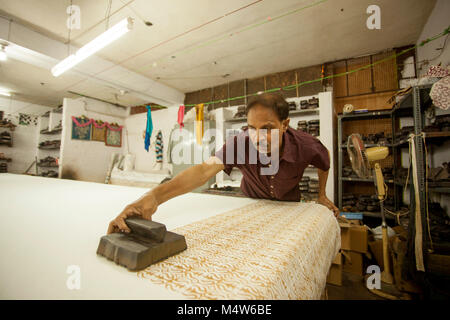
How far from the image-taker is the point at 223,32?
320 cm

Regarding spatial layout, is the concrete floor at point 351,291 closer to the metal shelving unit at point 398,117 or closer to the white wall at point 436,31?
the metal shelving unit at point 398,117

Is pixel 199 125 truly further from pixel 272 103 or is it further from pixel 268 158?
pixel 272 103

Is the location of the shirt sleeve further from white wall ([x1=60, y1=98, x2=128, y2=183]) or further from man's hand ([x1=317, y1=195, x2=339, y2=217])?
white wall ([x1=60, y1=98, x2=128, y2=183])

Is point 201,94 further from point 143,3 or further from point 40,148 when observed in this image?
point 40,148

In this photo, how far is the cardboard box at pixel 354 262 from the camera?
2.39 metres

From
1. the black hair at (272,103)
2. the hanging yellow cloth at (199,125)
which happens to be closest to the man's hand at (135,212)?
the black hair at (272,103)

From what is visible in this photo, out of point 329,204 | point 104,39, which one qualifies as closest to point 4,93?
point 104,39

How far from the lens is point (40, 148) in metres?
7.23

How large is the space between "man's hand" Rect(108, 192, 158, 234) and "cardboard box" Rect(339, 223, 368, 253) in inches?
97.7

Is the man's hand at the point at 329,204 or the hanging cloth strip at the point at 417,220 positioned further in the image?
the hanging cloth strip at the point at 417,220

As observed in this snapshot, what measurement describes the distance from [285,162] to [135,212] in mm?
951

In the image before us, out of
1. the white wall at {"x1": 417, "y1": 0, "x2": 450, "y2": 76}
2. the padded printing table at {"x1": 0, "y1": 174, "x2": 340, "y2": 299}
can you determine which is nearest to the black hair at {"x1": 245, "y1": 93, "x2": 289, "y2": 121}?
the padded printing table at {"x1": 0, "y1": 174, "x2": 340, "y2": 299}

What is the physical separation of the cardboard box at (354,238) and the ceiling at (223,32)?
9.61ft

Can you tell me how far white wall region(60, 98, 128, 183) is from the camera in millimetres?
5840
